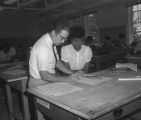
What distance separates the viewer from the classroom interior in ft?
18.5

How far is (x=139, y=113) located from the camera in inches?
94.7

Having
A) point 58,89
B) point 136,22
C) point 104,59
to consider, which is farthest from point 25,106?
point 136,22

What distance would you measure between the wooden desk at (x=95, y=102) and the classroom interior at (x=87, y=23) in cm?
199

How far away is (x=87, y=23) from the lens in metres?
11.1

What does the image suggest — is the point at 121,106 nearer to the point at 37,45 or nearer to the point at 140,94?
the point at 140,94

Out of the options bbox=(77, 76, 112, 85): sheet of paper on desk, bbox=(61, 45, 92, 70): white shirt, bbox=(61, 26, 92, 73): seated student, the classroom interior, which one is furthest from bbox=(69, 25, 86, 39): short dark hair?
the classroom interior

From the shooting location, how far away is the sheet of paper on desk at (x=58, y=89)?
165cm

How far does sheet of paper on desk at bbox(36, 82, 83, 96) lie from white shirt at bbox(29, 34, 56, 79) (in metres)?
0.26

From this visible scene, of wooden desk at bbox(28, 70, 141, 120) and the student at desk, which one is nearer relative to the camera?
wooden desk at bbox(28, 70, 141, 120)

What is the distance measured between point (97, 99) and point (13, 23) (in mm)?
10893

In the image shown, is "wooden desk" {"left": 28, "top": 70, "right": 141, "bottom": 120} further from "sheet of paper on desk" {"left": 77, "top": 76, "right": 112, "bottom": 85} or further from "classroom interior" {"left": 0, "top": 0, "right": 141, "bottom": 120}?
"classroom interior" {"left": 0, "top": 0, "right": 141, "bottom": 120}

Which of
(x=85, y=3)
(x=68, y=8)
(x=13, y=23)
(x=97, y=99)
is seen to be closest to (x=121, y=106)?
(x=97, y=99)

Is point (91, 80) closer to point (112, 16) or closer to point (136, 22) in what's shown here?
point (136, 22)

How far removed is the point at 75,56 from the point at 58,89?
48.4 inches
